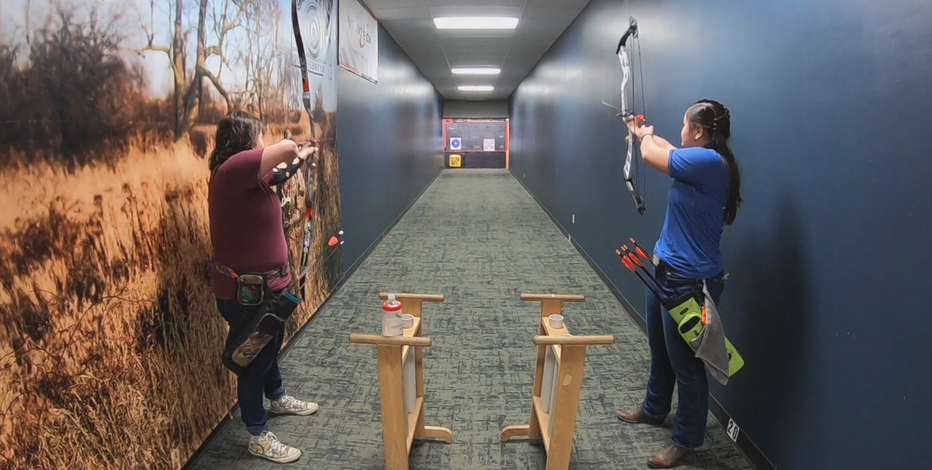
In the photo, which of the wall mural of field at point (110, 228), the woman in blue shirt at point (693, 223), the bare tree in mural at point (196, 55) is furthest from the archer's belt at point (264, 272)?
the woman in blue shirt at point (693, 223)

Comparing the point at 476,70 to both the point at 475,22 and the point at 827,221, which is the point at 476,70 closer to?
the point at 475,22

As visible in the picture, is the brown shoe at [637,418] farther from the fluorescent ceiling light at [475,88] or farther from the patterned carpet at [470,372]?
the fluorescent ceiling light at [475,88]

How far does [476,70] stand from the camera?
9469 mm

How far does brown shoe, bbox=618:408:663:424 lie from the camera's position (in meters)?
2.23

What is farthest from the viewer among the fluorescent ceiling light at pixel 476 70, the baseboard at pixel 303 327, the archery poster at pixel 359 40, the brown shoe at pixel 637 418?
the fluorescent ceiling light at pixel 476 70

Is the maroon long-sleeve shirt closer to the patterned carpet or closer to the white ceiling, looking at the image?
the patterned carpet

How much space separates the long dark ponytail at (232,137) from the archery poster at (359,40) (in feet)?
8.27

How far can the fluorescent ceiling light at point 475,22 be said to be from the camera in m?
5.45

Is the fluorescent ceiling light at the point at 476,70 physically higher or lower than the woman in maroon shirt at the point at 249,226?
higher

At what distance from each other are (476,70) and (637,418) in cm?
811

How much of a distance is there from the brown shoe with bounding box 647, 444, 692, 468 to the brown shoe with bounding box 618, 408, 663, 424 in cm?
28

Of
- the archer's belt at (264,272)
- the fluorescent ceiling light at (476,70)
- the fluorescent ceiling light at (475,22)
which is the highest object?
the fluorescent ceiling light at (476,70)

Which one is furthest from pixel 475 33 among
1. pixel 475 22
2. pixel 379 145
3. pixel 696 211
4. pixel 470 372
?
pixel 696 211

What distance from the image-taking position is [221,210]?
1705 millimetres
